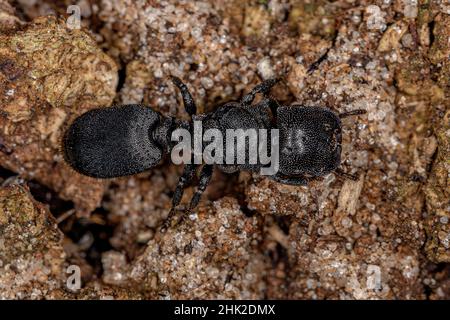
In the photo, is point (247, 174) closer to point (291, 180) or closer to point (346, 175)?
point (291, 180)

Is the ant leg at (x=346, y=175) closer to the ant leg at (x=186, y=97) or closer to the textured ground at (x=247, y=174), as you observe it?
the textured ground at (x=247, y=174)

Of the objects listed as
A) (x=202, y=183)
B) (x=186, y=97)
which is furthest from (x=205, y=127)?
(x=202, y=183)

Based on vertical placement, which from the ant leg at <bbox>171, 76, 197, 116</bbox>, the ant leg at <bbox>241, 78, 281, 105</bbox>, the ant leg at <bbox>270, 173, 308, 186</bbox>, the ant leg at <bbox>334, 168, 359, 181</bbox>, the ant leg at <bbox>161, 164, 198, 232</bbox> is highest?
the ant leg at <bbox>241, 78, 281, 105</bbox>

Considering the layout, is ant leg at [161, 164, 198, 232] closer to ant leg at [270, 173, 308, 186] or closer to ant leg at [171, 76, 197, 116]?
ant leg at [171, 76, 197, 116]

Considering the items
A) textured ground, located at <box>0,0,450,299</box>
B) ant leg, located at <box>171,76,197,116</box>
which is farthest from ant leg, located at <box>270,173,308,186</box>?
ant leg, located at <box>171,76,197,116</box>

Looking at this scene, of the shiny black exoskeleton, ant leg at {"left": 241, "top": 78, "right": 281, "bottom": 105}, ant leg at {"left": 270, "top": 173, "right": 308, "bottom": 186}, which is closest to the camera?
the shiny black exoskeleton

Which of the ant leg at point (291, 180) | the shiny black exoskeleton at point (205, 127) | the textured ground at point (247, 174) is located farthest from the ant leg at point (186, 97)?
the ant leg at point (291, 180)

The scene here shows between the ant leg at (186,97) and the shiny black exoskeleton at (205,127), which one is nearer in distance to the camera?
the shiny black exoskeleton at (205,127)
